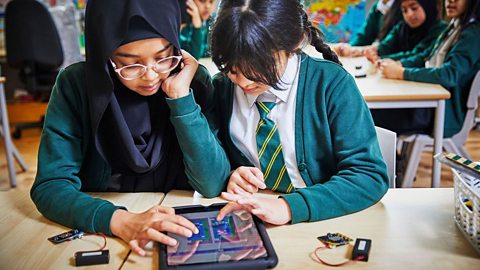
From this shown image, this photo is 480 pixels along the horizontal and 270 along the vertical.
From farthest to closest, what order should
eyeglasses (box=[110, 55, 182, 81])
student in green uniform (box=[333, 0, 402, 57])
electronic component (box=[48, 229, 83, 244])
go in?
student in green uniform (box=[333, 0, 402, 57]), eyeglasses (box=[110, 55, 182, 81]), electronic component (box=[48, 229, 83, 244])

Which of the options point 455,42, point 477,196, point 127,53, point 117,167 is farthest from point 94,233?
point 455,42

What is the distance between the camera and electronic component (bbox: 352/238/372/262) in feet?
3.29

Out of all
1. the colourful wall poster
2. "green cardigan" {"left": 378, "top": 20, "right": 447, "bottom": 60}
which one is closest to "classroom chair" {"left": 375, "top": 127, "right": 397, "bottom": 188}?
"green cardigan" {"left": 378, "top": 20, "right": 447, "bottom": 60}

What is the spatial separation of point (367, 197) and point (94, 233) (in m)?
0.58

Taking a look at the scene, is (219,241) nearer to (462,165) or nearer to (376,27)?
(462,165)

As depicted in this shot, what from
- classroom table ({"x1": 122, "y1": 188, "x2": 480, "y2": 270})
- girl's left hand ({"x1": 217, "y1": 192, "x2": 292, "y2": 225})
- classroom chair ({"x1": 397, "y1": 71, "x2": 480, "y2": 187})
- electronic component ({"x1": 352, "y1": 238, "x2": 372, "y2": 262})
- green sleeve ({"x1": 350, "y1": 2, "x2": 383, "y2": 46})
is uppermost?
girl's left hand ({"x1": 217, "y1": 192, "x2": 292, "y2": 225})

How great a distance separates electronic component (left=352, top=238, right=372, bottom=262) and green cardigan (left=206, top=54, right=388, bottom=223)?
0.44 ft

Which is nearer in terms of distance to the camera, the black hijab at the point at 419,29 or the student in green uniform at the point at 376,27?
the black hijab at the point at 419,29

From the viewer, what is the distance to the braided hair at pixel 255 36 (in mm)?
1214

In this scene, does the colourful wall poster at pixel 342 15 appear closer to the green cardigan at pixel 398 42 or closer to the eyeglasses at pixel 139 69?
the green cardigan at pixel 398 42

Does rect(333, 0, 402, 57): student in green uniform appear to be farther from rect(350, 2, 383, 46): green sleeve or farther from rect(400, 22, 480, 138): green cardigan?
rect(400, 22, 480, 138): green cardigan

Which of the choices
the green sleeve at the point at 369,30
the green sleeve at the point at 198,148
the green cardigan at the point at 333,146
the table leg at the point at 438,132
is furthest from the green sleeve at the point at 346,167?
the green sleeve at the point at 369,30

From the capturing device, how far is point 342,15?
4477 mm

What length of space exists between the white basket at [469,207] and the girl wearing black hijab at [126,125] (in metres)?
0.53
